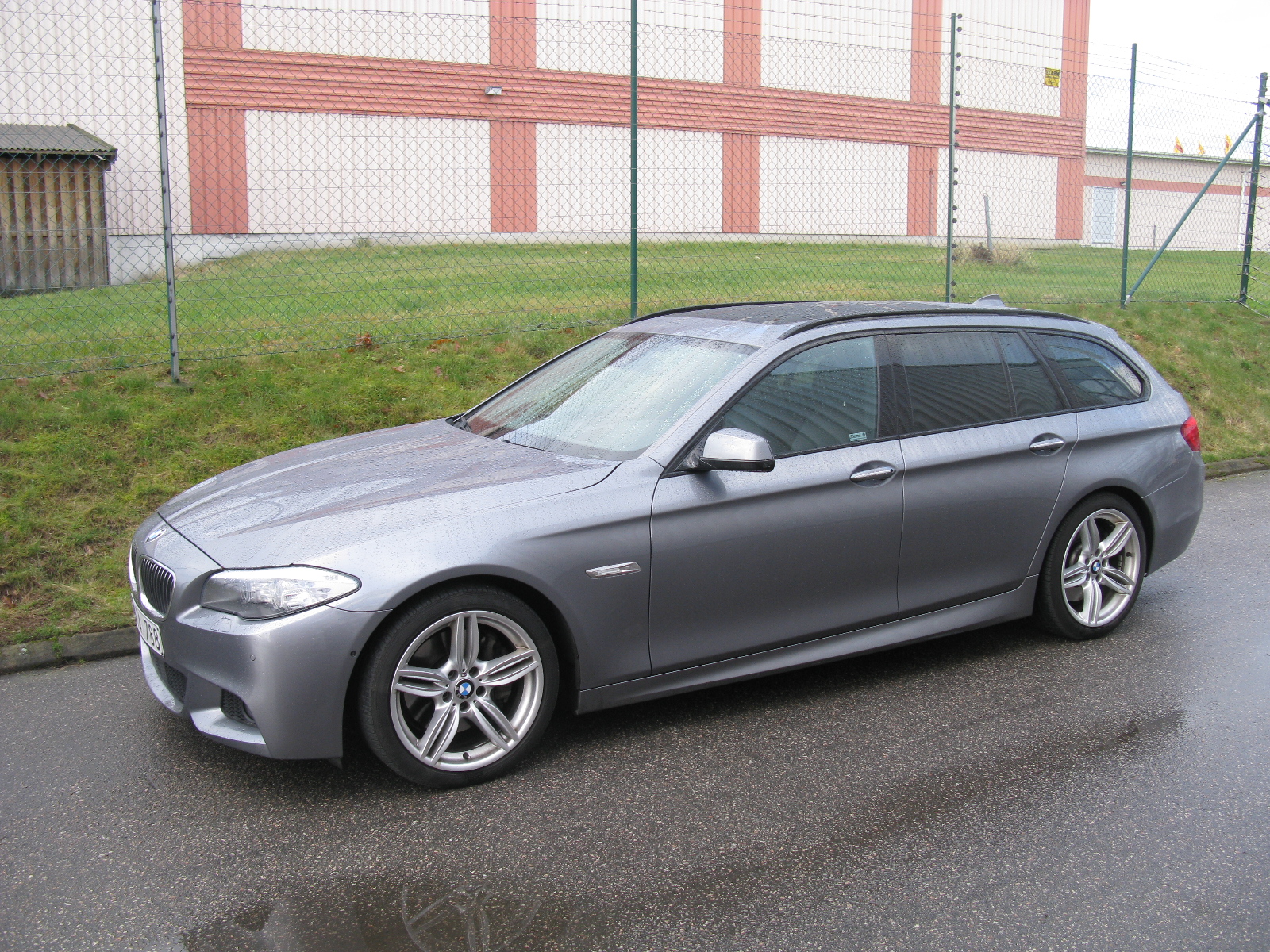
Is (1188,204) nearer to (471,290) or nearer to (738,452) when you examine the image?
(471,290)

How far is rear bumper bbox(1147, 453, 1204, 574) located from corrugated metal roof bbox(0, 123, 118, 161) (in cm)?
1216

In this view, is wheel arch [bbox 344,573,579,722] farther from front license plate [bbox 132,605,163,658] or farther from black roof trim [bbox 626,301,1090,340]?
black roof trim [bbox 626,301,1090,340]

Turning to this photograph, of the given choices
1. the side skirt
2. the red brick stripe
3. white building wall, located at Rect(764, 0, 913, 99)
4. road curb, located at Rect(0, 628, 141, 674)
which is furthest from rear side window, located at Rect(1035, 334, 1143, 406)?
white building wall, located at Rect(764, 0, 913, 99)

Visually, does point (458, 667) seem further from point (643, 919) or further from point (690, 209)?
point (690, 209)


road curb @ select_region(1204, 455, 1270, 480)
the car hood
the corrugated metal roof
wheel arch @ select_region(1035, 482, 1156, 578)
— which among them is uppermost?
the corrugated metal roof

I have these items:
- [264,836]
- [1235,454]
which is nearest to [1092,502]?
[264,836]

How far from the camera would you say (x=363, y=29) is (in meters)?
19.9

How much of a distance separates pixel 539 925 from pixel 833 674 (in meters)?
2.19

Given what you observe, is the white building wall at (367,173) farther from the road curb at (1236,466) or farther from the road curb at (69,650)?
the road curb at (1236,466)

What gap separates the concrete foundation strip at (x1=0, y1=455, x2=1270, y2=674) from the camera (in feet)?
16.2

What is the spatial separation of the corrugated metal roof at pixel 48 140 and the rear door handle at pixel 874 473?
11.7 meters

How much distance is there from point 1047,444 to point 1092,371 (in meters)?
0.65

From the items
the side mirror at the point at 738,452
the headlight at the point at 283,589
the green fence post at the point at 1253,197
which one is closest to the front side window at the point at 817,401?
the side mirror at the point at 738,452

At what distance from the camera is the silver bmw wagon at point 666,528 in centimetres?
348
